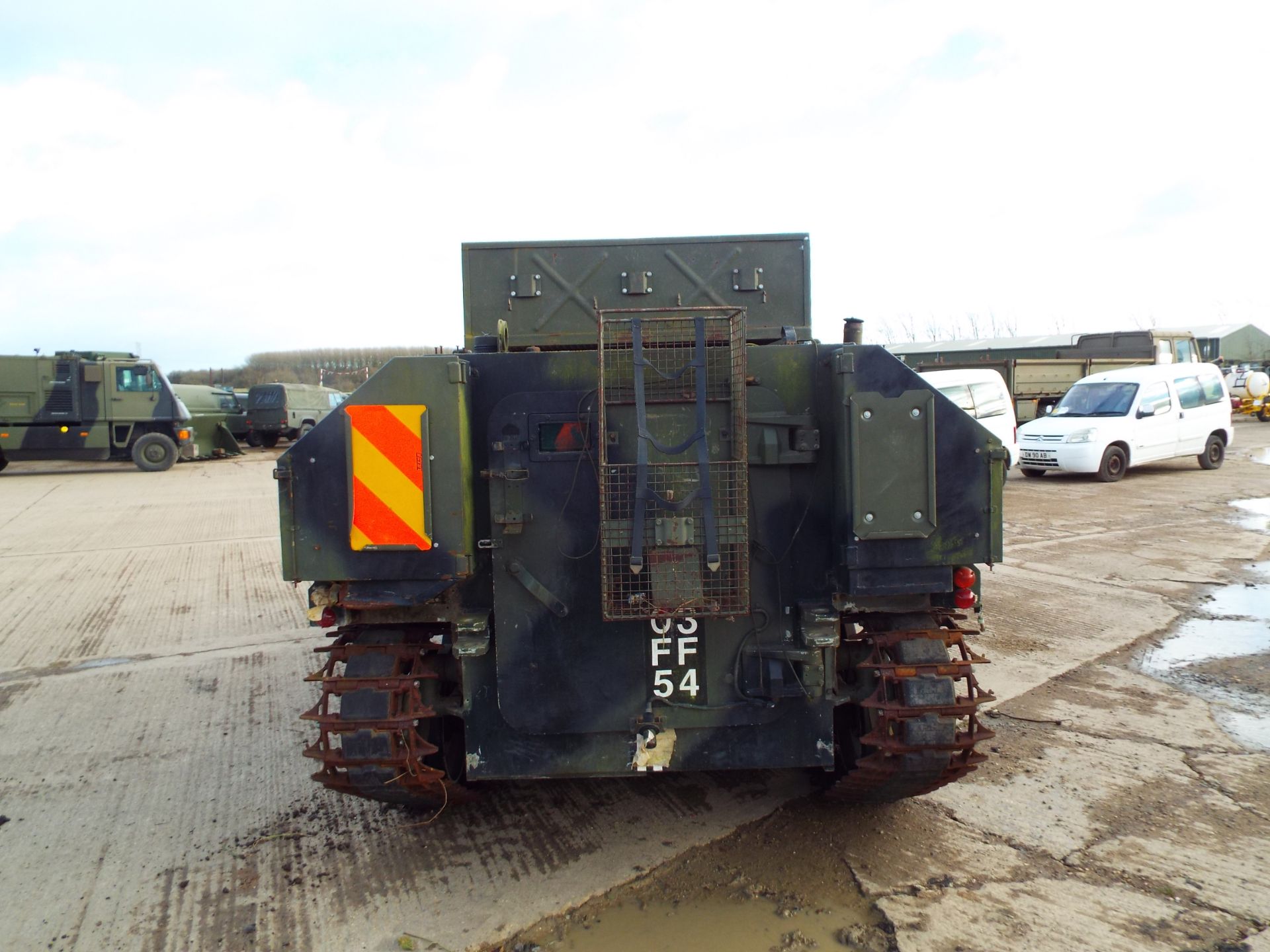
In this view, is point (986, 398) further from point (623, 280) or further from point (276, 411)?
point (276, 411)

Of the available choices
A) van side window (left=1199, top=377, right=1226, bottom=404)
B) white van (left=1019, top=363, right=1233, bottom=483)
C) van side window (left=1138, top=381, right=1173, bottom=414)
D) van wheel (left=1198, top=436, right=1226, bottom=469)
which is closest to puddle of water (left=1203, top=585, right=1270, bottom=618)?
white van (left=1019, top=363, right=1233, bottom=483)

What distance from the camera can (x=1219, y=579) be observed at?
7574 millimetres

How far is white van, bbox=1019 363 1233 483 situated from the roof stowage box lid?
1083 cm

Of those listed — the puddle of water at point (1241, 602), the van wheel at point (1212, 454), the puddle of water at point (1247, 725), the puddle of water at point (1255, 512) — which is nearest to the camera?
the puddle of water at point (1247, 725)

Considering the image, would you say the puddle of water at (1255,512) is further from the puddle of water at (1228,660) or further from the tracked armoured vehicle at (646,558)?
the tracked armoured vehicle at (646,558)

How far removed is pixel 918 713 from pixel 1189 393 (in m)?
14.7

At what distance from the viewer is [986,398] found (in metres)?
14.0

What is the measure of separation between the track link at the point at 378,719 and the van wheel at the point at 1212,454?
1583cm

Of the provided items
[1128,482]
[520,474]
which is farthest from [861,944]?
[1128,482]

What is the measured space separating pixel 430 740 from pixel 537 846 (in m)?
0.60

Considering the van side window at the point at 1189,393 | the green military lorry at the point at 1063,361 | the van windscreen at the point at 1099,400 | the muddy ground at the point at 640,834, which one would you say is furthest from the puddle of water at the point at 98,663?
the van side window at the point at 1189,393

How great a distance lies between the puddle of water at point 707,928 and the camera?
9.45 feet

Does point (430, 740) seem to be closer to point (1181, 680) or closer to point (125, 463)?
point (1181, 680)

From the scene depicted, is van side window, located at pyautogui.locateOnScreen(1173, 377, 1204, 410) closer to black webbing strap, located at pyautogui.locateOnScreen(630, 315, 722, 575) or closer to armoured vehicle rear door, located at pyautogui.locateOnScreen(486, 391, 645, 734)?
black webbing strap, located at pyautogui.locateOnScreen(630, 315, 722, 575)
